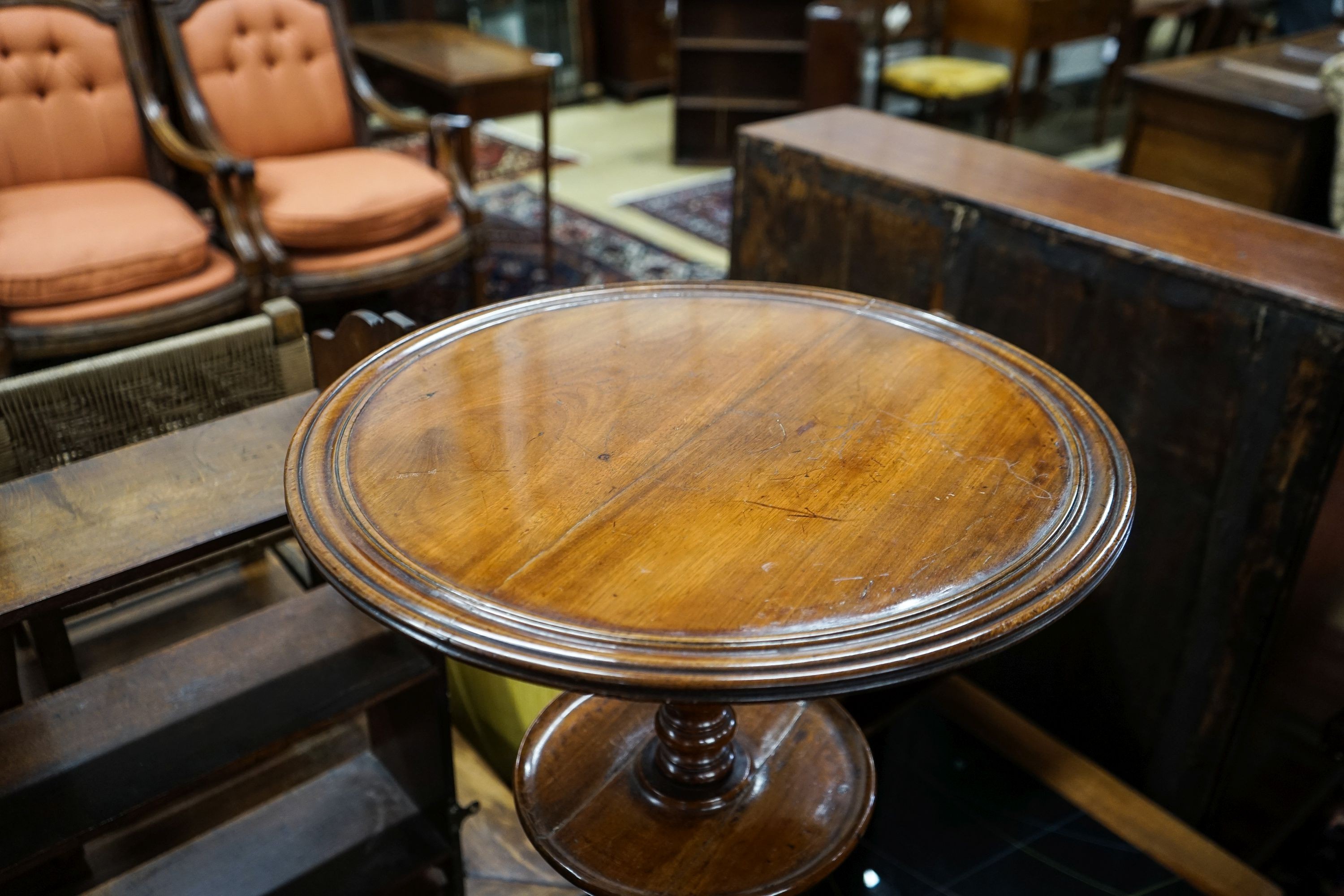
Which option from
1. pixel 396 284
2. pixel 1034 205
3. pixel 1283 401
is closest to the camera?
pixel 1283 401

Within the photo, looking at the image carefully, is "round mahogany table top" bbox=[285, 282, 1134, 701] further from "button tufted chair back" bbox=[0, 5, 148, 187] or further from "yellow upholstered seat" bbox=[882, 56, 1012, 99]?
"yellow upholstered seat" bbox=[882, 56, 1012, 99]

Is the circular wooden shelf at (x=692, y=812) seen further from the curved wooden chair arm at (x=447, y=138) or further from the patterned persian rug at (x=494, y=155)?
the patterned persian rug at (x=494, y=155)

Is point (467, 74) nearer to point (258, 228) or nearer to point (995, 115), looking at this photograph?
point (258, 228)

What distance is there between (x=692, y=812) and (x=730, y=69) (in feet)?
15.1

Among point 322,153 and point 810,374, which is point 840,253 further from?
point 322,153

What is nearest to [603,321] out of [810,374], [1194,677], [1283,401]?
[810,374]

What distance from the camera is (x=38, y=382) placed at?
1.61 metres

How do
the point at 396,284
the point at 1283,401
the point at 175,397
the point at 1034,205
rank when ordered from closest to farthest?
the point at 1283,401, the point at 175,397, the point at 1034,205, the point at 396,284

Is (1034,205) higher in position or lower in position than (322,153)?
higher

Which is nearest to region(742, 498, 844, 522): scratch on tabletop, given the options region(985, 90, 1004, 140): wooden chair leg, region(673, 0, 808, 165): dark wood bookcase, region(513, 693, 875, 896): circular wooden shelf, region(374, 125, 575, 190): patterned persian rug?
region(513, 693, 875, 896): circular wooden shelf

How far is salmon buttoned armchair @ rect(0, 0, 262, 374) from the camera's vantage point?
2512 millimetres

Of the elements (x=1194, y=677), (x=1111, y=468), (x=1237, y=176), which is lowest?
(x=1194, y=677)

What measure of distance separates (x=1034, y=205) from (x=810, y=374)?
0.85 m

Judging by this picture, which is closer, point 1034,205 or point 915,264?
point 1034,205
